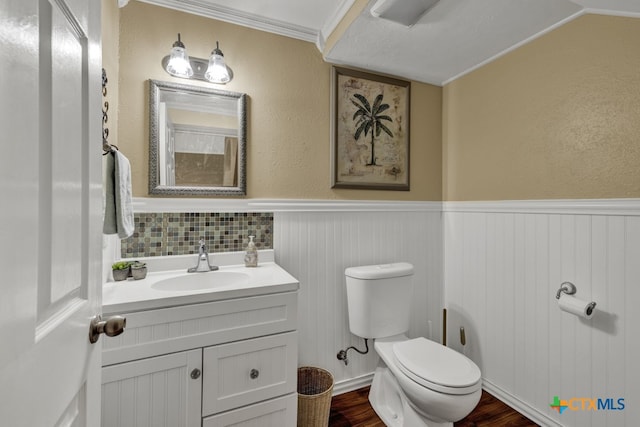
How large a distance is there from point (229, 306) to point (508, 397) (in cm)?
177

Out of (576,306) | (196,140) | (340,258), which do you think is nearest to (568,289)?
(576,306)

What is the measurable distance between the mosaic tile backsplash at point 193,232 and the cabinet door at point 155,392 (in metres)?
0.60

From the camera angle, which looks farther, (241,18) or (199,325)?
(241,18)

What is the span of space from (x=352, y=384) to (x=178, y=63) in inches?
84.3

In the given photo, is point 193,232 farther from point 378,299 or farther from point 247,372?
point 378,299

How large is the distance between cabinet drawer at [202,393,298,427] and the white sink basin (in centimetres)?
54

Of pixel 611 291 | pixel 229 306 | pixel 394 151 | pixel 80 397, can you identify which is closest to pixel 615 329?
pixel 611 291

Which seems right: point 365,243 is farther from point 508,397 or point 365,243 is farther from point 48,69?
point 48,69

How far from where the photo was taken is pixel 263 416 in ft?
4.24

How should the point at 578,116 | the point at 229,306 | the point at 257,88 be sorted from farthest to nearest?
1. the point at 257,88
2. the point at 578,116
3. the point at 229,306

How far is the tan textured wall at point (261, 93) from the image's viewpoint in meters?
1.50

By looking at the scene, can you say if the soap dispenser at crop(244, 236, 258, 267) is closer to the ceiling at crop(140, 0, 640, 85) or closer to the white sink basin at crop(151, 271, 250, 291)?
the white sink basin at crop(151, 271, 250, 291)

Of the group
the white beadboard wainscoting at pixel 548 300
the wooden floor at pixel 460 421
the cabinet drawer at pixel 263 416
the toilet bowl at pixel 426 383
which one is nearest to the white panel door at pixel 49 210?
the cabinet drawer at pixel 263 416

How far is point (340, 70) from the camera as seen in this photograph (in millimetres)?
1932
